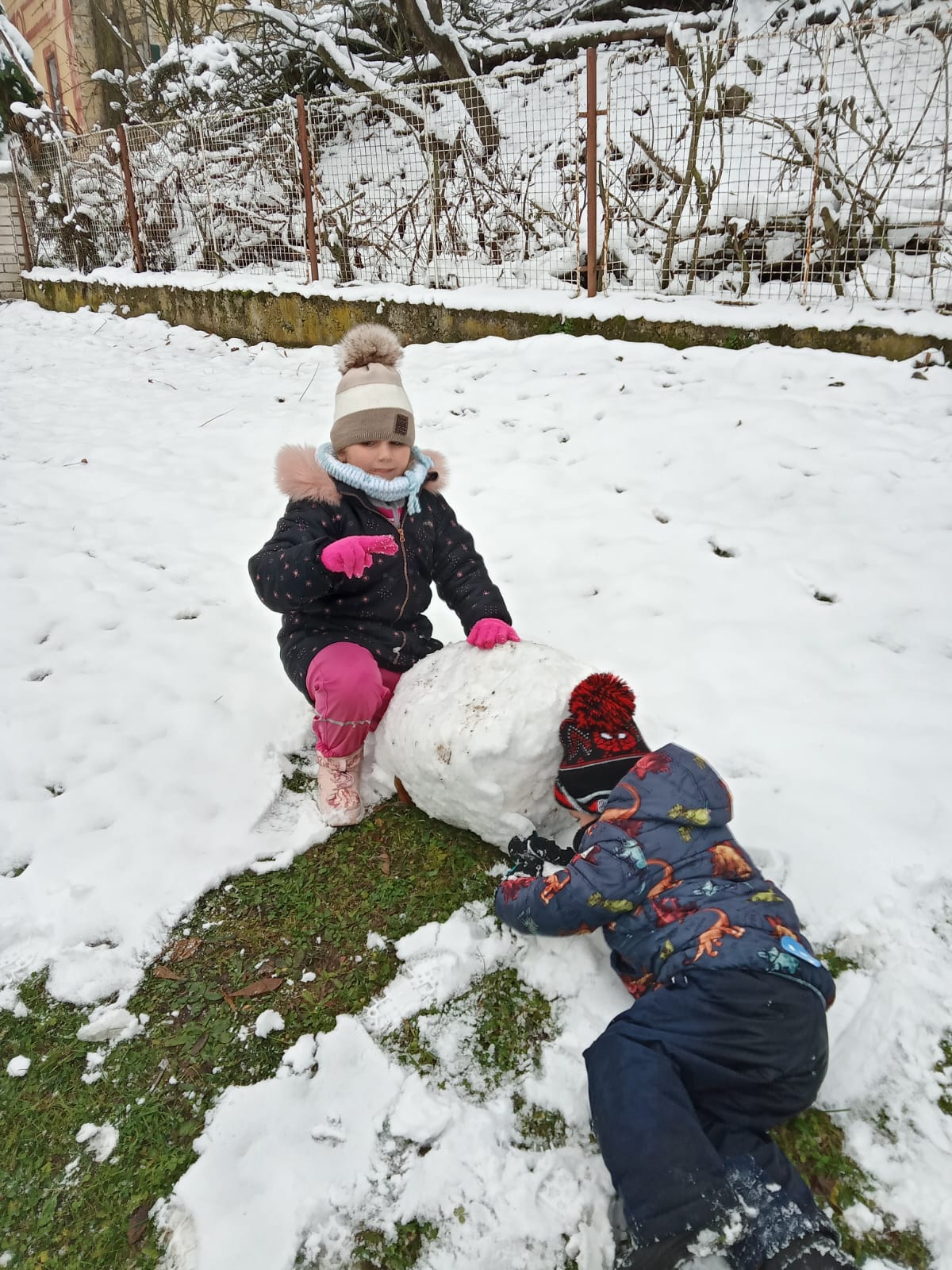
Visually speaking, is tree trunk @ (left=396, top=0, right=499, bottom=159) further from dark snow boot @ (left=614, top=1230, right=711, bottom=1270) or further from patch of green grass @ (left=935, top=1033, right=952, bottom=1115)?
dark snow boot @ (left=614, top=1230, right=711, bottom=1270)

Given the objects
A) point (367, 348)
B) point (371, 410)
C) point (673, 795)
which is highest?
point (367, 348)

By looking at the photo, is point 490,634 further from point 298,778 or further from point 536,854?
point 298,778

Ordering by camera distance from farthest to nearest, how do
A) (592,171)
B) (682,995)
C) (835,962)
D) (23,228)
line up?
(23,228), (592,171), (835,962), (682,995)

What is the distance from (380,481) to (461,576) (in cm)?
40

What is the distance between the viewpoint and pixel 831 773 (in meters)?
2.28

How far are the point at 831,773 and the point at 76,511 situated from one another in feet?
11.5

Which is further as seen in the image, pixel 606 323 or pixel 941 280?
pixel 606 323

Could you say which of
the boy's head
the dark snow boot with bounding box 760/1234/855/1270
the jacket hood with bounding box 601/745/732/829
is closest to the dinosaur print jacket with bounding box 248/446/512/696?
the boy's head

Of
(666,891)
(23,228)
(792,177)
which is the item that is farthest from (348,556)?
(23,228)

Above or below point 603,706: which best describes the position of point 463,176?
above

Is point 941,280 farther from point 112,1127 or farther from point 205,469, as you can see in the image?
point 112,1127

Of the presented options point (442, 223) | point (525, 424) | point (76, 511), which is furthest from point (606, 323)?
point (76, 511)

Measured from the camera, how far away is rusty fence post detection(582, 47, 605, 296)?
548 centimetres

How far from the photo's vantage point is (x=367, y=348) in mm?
2332
